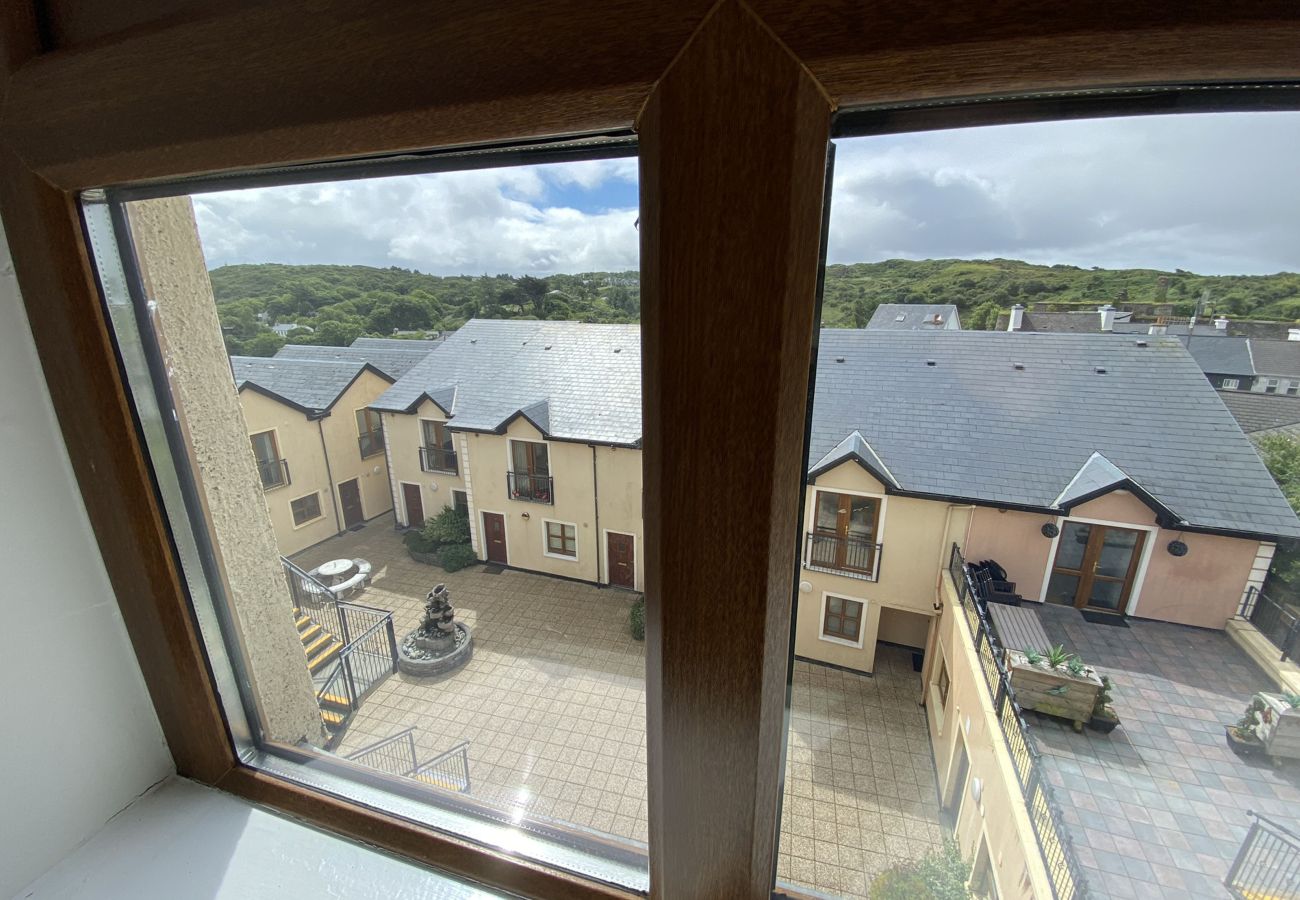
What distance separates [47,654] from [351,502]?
369 mm

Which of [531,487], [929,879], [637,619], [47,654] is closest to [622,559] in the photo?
[637,619]

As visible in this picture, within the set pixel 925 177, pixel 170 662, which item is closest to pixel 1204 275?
pixel 925 177

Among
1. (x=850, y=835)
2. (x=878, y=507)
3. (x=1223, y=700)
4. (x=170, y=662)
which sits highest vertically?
(x=878, y=507)

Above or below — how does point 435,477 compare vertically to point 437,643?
above

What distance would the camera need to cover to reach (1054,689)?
0.58m

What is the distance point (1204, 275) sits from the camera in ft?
1.27

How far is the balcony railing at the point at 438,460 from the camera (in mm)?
731

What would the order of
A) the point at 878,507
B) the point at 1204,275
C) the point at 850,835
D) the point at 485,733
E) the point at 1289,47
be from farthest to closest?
the point at 485,733 → the point at 850,835 → the point at 878,507 → the point at 1204,275 → the point at 1289,47

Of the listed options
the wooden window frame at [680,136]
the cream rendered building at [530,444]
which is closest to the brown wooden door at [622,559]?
the cream rendered building at [530,444]

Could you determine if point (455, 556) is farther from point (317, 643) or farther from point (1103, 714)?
point (1103, 714)

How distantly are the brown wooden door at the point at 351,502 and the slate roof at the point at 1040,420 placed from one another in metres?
0.65

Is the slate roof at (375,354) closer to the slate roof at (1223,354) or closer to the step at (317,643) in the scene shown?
the step at (317,643)

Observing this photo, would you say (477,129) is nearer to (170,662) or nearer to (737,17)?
(737,17)

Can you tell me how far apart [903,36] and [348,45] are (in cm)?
38
